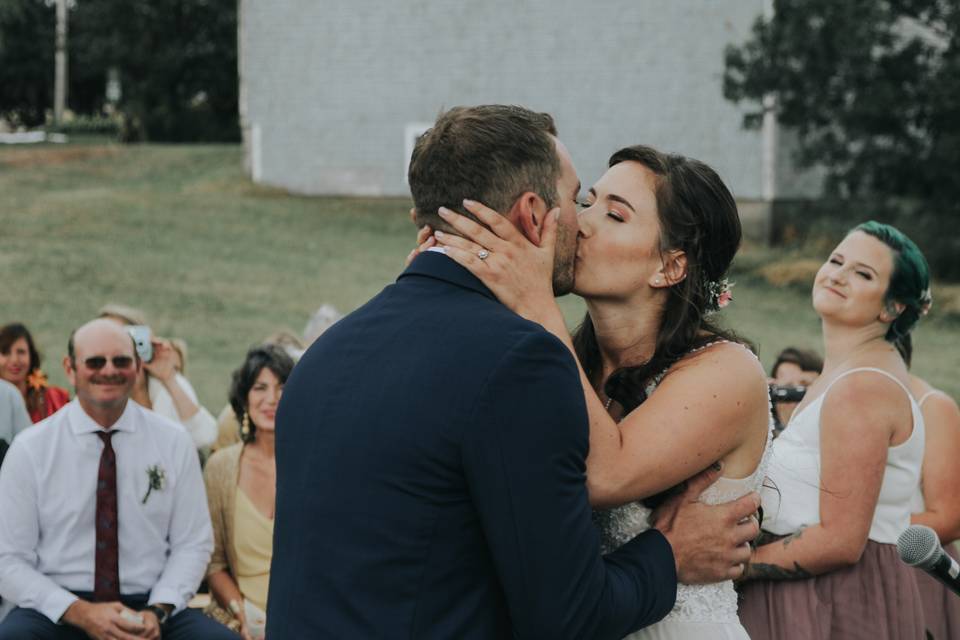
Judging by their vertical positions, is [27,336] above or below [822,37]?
below

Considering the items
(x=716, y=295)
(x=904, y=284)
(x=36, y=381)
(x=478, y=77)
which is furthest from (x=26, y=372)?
(x=478, y=77)

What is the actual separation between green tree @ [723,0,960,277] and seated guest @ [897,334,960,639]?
15340 millimetres

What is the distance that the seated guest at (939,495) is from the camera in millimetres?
4207

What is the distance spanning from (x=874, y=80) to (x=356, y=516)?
18742 millimetres

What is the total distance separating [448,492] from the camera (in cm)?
224

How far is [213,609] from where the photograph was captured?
21.0ft

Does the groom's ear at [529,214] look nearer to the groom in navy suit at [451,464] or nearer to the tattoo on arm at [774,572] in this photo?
the groom in navy suit at [451,464]

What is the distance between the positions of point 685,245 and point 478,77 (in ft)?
76.7

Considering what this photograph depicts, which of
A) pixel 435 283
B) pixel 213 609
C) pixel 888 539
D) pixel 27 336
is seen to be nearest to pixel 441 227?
pixel 435 283

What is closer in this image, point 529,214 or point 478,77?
point 529,214

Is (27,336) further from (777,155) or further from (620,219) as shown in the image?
(777,155)

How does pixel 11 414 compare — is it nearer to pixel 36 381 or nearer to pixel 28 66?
pixel 36 381

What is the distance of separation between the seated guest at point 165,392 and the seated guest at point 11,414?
107 centimetres

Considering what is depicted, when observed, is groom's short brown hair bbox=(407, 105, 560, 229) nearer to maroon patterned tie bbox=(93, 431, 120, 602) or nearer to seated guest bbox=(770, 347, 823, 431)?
maroon patterned tie bbox=(93, 431, 120, 602)
